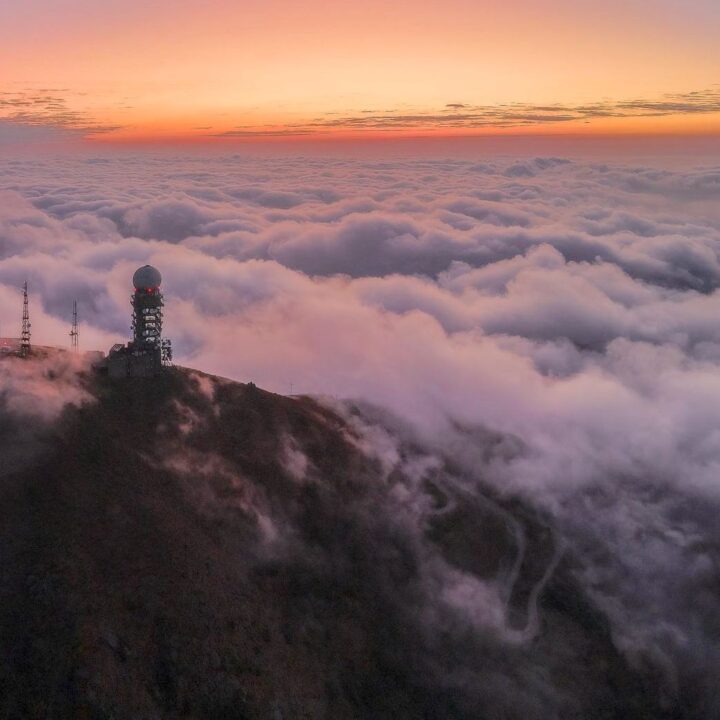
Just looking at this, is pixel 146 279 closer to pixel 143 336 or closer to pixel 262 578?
pixel 143 336

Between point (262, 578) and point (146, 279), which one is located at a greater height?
point (146, 279)

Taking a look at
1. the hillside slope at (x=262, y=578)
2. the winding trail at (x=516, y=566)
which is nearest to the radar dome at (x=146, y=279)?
the hillside slope at (x=262, y=578)

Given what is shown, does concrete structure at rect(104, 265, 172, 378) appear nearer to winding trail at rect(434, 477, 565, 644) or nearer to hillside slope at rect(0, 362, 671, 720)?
hillside slope at rect(0, 362, 671, 720)

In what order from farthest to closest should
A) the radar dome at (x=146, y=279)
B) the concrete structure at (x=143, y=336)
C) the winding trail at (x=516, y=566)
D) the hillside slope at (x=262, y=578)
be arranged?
1. the concrete structure at (x=143, y=336)
2. the radar dome at (x=146, y=279)
3. the winding trail at (x=516, y=566)
4. the hillside slope at (x=262, y=578)

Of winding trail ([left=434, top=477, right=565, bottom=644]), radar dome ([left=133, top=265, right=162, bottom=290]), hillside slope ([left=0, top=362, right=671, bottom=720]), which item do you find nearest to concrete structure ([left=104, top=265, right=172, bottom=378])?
radar dome ([left=133, top=265, right=162, bottom=290])

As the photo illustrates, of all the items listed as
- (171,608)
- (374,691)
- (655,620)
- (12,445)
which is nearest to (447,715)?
(374,691)

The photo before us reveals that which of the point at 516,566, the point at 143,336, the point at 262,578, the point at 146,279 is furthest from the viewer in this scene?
the point at 516,566

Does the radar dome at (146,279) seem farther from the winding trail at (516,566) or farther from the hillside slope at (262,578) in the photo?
the winding trail at (516,566)

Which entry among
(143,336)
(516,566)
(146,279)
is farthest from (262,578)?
(146,279)
